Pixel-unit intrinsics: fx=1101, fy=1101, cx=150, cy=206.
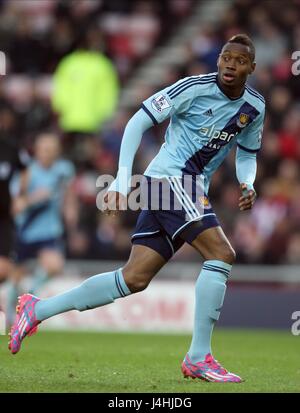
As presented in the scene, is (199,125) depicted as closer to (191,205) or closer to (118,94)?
(191,205)

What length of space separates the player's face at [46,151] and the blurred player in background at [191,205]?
5.78 meters

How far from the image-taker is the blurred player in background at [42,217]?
12.6 metres

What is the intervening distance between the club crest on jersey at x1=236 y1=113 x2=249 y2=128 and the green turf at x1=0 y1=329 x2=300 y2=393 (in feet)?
5.23

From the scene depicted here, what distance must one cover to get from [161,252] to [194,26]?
1225cm

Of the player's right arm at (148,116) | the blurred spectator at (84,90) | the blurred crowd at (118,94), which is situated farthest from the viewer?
the blurred spectator at (84,90)

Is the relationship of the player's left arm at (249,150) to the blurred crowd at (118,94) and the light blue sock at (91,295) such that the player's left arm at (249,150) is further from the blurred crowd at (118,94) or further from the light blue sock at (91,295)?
the blurred crowd at (118,94)

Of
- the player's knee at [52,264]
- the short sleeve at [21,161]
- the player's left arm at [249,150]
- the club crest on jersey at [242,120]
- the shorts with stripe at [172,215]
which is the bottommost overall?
the player's knee at [52,264]

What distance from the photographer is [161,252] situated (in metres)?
6.73

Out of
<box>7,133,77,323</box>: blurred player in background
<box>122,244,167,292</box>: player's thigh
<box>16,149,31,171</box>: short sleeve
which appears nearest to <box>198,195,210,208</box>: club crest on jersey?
<box>122,244,167,292</box>: player's thigh

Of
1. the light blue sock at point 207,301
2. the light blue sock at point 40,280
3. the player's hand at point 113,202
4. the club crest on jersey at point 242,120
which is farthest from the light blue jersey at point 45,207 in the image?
the player's hand at point 113,202

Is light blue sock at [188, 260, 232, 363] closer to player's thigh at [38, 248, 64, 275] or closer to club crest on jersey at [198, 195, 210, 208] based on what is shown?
club crest on jersey at [198, 195, 210, 208]

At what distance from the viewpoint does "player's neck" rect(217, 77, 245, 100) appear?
271 inches

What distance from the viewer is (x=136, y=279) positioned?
6.65 meters

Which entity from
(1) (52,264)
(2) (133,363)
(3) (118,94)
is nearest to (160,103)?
(2) (133,363)
